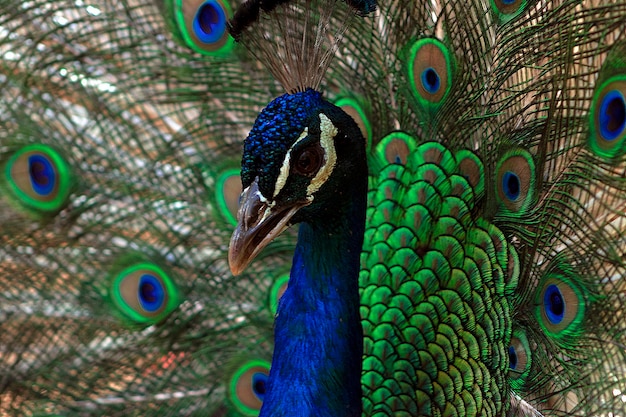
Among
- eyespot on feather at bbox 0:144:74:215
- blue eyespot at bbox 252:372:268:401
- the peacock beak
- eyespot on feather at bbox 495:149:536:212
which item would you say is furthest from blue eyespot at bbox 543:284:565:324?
eyespot on feather at bbox 0:144:74:215

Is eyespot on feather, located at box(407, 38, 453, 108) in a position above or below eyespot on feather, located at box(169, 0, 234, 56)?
below

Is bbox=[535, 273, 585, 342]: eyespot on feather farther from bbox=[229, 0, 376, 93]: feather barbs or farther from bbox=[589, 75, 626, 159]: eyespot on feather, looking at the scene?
bbox=[229, 0, 376, 93]: feather barbs

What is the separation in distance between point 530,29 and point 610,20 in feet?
0.53

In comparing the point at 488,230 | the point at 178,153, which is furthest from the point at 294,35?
the point at 178,153

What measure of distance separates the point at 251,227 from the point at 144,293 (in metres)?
0.73

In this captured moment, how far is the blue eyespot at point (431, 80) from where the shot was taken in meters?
1.32

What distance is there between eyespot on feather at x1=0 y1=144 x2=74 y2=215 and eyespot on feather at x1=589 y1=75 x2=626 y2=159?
1143 millimetres

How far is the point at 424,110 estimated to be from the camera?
136 centimetres

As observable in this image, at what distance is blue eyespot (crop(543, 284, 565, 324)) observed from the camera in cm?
117

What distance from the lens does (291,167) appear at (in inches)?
36.3

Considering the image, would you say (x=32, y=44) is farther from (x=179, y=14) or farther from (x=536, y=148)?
(x=536, y=148)

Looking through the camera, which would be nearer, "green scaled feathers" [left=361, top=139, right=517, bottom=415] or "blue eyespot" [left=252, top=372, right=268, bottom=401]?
"green scaled feathers" [left=361, top=139, right=517, bottom=415]

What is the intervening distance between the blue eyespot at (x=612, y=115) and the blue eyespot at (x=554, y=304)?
11.6 inches

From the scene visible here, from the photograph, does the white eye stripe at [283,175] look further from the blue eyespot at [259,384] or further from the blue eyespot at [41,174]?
the blue eyespot at [41,174]
